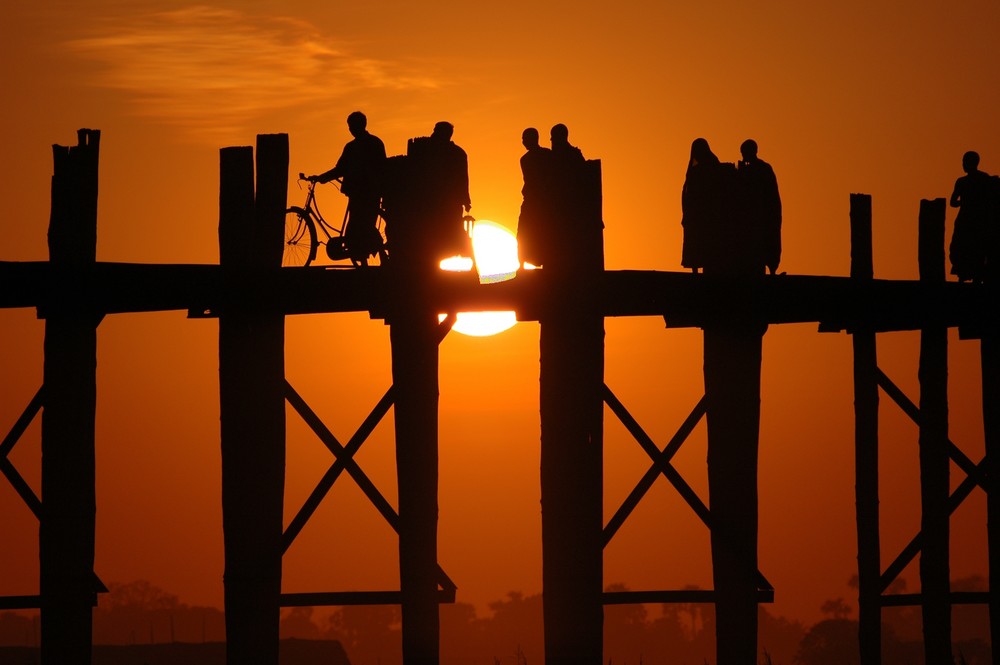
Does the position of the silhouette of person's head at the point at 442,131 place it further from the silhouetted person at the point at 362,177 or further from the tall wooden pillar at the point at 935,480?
the tall wooden pillar at the point at 935,480

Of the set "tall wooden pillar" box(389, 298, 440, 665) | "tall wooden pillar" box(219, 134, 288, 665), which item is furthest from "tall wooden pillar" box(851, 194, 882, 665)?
"tall wooden pillar" box(219, 134, 288, 665)

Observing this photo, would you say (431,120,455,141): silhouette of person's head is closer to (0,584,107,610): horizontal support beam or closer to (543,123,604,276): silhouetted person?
(543,123,604,276): silhouetted person

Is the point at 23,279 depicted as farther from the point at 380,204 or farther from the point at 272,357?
the point at 380,204

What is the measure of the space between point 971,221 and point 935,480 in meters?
2.49

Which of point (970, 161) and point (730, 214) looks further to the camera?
point (970, 161)

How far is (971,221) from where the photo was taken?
17.3 metres

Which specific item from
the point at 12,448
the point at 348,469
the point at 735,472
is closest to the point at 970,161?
the point at 735,472

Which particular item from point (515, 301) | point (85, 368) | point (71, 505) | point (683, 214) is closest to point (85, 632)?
point (71, 505)

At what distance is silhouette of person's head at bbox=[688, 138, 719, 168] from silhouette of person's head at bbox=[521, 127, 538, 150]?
1804 millimetres

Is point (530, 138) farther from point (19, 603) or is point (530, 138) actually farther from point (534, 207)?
point (19, 603)

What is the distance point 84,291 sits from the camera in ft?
45.7

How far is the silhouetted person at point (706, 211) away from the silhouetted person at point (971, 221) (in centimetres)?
317

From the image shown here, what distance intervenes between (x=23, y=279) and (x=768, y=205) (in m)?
6.41

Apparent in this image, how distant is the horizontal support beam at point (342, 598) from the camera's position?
46.0 feet
